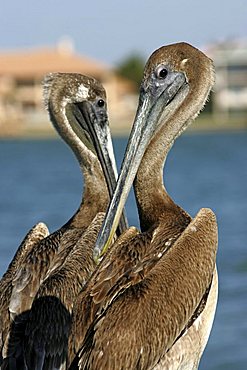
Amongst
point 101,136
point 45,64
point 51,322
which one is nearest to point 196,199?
point 101,136

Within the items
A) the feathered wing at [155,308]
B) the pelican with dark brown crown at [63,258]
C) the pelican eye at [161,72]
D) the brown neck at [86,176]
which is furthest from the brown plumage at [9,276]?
the pelican eye at [161,72]

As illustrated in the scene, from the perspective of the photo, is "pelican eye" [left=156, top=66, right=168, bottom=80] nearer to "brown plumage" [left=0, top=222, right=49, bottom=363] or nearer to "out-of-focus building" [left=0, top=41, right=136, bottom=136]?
"brown plumage" [left=0, top=222, right=49, bottom=363]

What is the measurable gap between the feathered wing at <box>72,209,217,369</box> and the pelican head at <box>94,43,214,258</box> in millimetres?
303

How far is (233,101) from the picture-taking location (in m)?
83.0

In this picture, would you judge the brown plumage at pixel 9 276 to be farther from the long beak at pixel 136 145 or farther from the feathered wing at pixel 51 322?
the long beak at pixel 136 145

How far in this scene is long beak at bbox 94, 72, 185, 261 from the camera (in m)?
5.19

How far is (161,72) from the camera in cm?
546

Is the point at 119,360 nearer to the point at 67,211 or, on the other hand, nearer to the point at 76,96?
the point at 76,96

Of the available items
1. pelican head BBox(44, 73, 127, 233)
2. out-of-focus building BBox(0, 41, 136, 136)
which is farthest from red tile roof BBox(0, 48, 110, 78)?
pelican head BBox(44, 73, 127, 233)

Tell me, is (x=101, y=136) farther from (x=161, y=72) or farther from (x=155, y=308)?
(x=155, y=308)

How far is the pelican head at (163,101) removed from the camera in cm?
525

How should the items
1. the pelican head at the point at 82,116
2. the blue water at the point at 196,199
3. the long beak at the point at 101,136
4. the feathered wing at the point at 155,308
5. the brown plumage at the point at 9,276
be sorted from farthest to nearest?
1. the blue water at the point at 196,199
2. the pelican head at the point at 82,116
3. the long beak at the point at 101,136
4. the brown plumage at the point at 9,276
5. the feathered wing at the point at 155,308

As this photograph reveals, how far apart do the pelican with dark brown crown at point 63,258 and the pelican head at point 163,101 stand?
0.30m

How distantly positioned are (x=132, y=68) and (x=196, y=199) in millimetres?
60532
